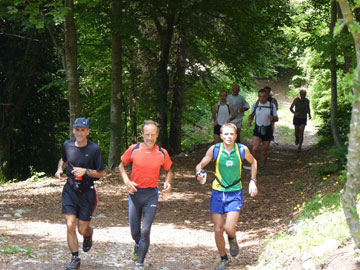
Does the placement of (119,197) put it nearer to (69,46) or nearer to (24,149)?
(69,46)

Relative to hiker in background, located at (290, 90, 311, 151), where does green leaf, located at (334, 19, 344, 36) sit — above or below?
above

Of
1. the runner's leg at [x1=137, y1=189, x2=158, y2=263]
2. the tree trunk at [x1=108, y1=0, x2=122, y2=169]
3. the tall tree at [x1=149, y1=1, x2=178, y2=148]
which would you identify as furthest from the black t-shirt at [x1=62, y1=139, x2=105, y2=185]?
the tall tree at [x1=149, y1=1, x2=178, y2=148]

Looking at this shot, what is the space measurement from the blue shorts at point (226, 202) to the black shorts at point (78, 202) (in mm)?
1540

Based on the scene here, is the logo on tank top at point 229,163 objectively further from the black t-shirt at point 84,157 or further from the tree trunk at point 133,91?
the tree trunk at point 133,91

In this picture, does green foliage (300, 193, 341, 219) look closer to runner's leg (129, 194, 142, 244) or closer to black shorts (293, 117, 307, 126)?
runner's leg (129, 194, 142, 244)

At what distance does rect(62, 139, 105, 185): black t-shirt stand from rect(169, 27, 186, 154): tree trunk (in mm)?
13869

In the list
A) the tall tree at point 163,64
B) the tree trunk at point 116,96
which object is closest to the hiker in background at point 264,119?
the tree trunk at point 116,96

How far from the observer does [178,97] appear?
2088cm

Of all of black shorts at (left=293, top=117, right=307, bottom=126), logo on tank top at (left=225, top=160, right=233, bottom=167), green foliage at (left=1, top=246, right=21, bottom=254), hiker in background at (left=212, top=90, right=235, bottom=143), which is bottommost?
green foliage at (left=1, top=246, right=21, bottom=254)

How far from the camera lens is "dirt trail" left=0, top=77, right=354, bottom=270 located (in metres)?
7.48

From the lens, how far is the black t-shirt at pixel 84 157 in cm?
658

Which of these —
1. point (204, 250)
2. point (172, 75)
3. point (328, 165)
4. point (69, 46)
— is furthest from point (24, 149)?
point (204, 250)

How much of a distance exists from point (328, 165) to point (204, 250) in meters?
4.94

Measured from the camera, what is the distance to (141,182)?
659 cm
